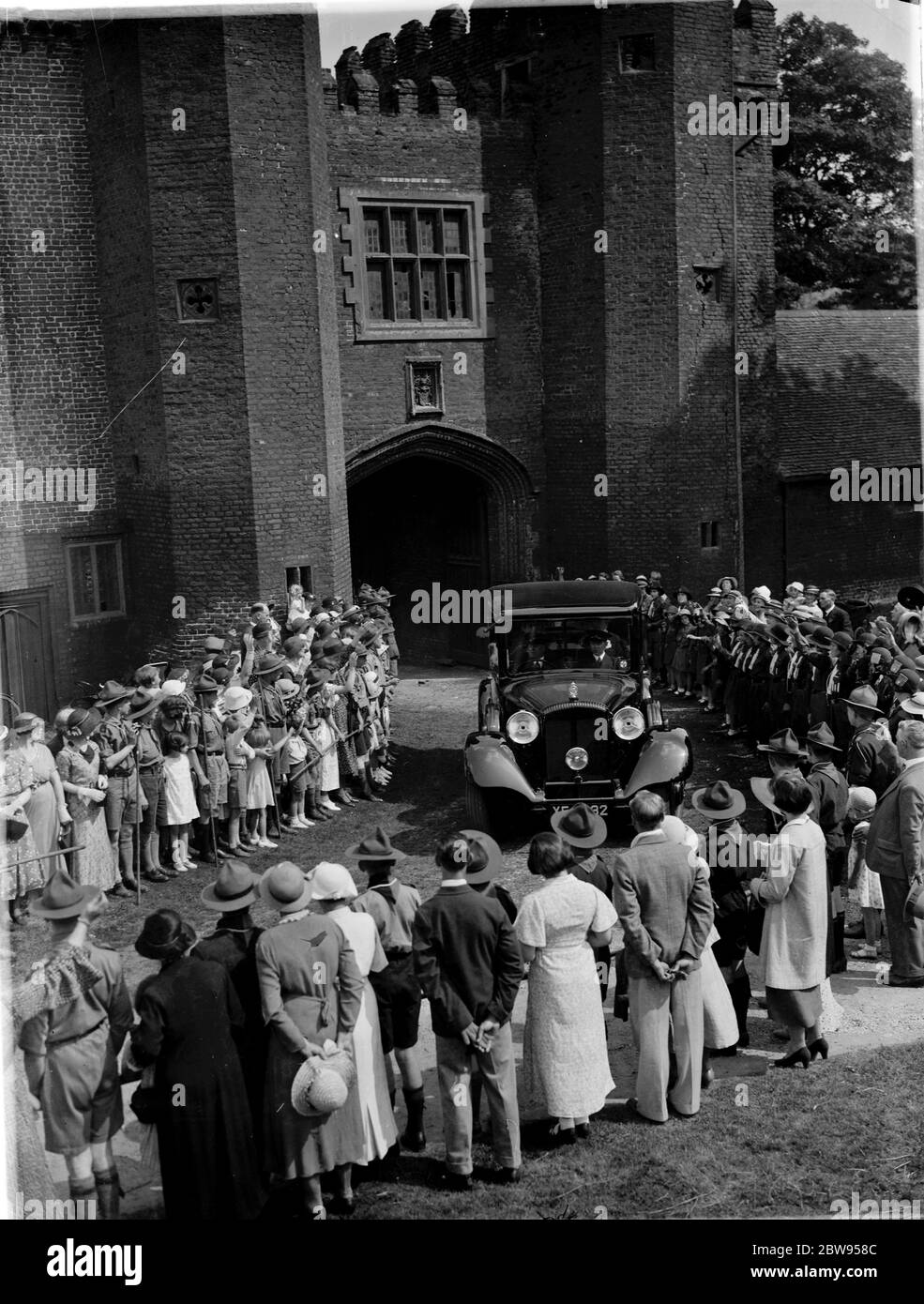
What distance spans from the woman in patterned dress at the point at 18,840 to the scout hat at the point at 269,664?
125 inches

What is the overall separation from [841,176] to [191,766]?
90.9 feet

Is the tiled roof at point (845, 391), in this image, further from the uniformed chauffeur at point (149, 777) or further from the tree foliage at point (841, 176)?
the uniformed chauffeur at point (149, 777)

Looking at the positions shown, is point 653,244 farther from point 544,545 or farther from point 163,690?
point 163,690

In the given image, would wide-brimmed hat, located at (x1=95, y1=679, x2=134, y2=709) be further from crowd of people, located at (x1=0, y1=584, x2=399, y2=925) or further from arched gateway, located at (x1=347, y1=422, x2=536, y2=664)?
arched gateway, located at (x1=347, y1=422, x2=536, y2=664)

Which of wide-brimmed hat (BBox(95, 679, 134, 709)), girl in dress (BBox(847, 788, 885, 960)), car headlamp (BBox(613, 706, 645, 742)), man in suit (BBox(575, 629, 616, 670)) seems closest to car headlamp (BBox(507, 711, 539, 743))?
car headlamp (BBox(613, 706, 645, 742))

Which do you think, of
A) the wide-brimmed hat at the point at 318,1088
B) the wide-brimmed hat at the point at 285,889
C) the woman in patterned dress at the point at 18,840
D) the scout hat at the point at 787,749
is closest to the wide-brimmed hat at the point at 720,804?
the scout hat at the point at 787,749

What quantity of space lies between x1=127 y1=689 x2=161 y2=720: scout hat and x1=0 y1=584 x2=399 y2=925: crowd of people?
0.05 feet

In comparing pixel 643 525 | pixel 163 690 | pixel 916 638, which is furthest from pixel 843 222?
pixel 163 690

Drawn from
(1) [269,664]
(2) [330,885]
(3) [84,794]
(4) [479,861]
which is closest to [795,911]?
(4) [479,861]

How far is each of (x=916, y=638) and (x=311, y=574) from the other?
8590mm

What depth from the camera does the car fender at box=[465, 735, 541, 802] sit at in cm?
1088

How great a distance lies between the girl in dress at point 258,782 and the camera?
11266mm

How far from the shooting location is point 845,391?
2489 centimetres

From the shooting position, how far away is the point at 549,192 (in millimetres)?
20750
